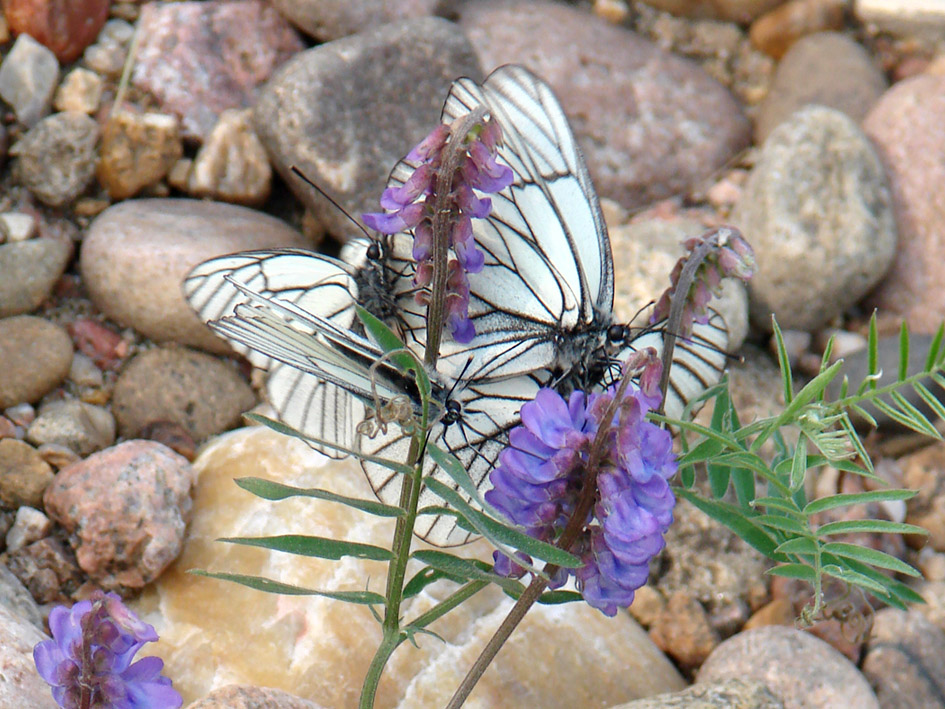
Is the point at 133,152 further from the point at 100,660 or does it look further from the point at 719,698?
the point at 719,698

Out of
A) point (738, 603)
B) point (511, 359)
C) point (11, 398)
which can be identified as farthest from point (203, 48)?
point (738, 603)

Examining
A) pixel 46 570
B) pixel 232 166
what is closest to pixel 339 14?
pixel 232 166

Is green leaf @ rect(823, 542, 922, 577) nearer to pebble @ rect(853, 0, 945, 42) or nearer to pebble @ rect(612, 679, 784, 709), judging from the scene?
pebble @ rect(612, 679, 784, 709)

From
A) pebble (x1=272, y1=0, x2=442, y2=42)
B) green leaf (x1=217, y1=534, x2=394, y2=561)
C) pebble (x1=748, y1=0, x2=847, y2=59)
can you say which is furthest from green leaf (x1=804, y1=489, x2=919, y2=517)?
pebble (x1=748, y1=0, x2=847, y2=59)

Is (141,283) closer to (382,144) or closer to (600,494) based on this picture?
(382,144)

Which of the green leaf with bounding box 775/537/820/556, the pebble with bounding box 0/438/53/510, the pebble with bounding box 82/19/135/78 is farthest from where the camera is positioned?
the pebble with bounding box 82/19/135/78

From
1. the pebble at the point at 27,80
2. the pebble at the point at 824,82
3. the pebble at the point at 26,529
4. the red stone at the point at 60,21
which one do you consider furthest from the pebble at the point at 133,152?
the pebble at the point at 824,82
